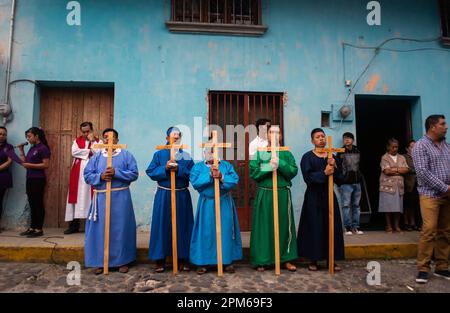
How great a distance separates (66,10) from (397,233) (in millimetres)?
7054

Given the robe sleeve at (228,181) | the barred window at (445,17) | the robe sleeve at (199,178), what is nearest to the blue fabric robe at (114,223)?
the robe sleeve at (199,178)

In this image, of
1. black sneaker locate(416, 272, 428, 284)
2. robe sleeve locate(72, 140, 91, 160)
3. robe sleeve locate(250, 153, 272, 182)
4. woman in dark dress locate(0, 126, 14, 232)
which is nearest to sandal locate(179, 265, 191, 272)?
robe sleeve locate(250, 153, 272, 182)

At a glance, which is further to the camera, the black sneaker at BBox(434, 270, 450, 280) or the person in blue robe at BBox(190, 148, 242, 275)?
the person in blue robe at BBox(190, 148, 242, 275)

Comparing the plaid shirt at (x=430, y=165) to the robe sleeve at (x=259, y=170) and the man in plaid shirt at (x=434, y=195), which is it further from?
the robe sleeve at (x=259, y=170)

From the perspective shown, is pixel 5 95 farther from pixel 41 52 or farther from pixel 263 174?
pixel 263 174

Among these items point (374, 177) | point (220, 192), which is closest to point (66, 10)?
point (220, 192)

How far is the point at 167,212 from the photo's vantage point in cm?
418

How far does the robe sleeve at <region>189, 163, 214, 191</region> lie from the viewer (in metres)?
4.07

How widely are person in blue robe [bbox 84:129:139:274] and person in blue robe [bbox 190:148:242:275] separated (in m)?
0.83

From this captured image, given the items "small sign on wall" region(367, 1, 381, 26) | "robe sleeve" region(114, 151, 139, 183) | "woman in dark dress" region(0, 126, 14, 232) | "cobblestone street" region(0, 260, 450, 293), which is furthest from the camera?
"small sign on wall" region(367, 1, 381, 26)

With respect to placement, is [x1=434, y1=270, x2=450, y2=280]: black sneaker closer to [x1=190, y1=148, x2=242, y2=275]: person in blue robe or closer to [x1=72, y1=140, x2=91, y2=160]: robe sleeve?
[x1=190, y1=148, x2=242, y2=275]: person in blue robe

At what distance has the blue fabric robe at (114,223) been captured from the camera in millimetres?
4027

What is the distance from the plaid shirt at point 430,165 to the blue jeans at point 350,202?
172cm

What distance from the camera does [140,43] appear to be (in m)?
5.87
